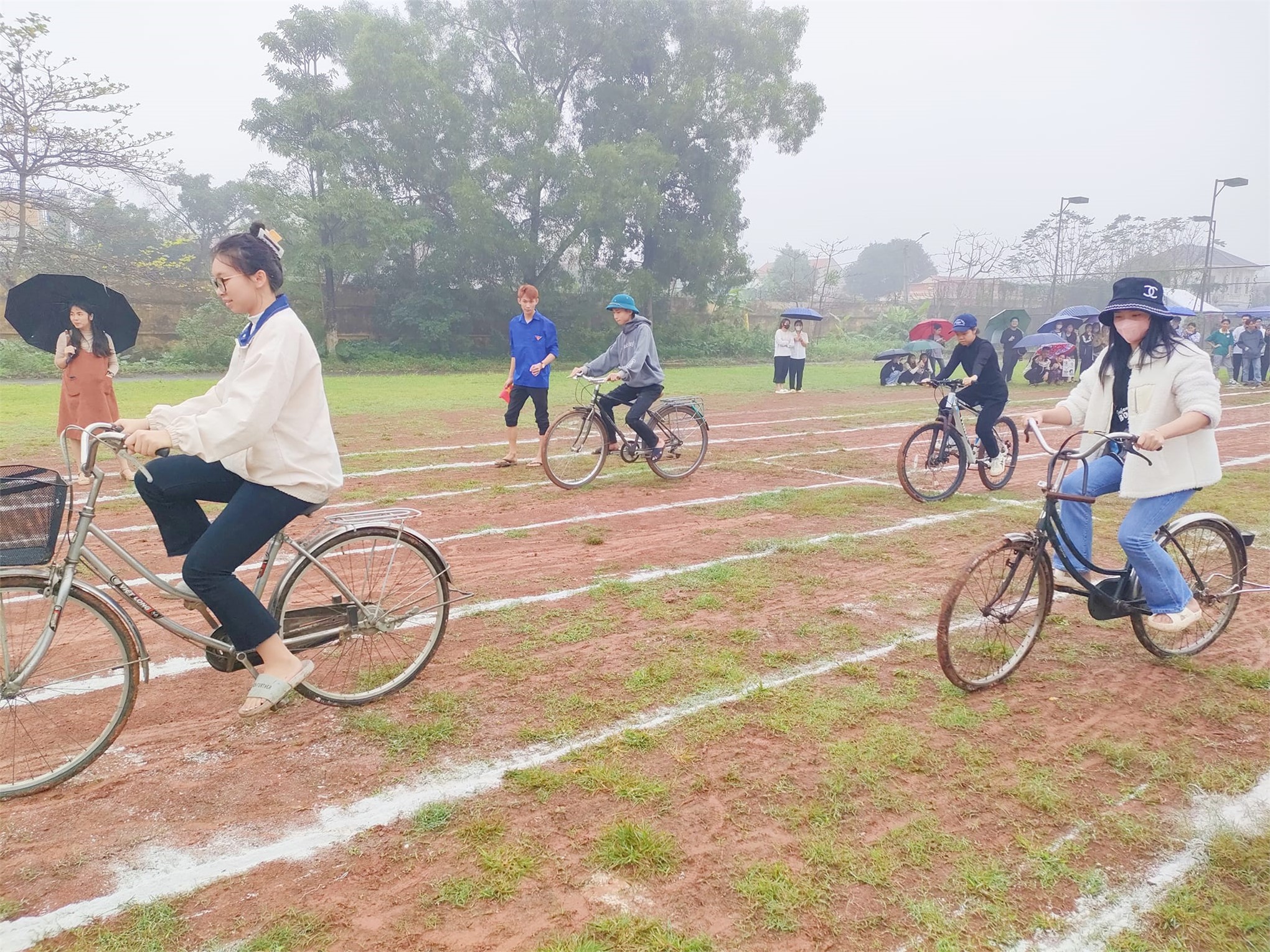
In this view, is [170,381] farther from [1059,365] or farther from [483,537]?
[1059,365]

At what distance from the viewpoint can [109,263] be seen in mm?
21141

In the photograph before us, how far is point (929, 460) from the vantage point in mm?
8062

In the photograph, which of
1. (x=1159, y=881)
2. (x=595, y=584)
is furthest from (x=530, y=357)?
(x=1159, y=881)

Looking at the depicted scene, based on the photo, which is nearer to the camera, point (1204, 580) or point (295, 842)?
point (295, 842)

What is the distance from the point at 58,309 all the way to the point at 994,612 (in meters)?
8.57

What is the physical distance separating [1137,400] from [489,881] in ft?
12.2

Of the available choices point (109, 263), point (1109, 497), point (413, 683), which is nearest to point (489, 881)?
point (413, 683)

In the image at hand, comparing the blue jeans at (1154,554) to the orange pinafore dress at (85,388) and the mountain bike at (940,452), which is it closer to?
the mountain bike at (940,452)

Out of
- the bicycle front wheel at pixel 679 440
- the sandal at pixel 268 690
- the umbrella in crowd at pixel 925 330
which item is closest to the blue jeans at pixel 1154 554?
the sandal at pixel 268 690

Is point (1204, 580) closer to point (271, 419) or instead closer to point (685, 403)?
point (271, 419)

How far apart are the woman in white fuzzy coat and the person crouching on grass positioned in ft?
18.7

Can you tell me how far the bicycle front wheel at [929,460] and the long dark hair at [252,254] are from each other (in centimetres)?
619

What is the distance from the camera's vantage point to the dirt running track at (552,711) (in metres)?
2.52

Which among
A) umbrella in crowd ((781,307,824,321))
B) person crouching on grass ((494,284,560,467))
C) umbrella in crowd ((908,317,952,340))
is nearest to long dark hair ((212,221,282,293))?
person crouching on grass ((494,284,560,467))
